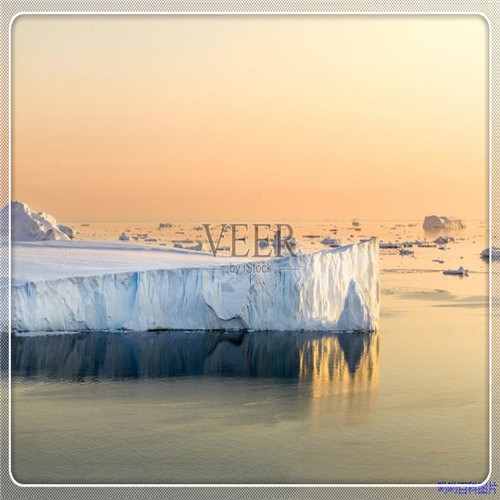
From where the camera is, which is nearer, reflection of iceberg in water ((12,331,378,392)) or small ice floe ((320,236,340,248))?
reflection of iceberg in water ((12,331,378,392))

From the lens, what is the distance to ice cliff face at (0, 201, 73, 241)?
1348 centimetres

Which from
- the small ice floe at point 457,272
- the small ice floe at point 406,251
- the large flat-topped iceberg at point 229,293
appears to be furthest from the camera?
the small ice floe at point 406,251

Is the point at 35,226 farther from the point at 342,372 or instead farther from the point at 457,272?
the point at 457,272

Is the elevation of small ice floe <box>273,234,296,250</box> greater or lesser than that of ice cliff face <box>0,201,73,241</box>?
lesser

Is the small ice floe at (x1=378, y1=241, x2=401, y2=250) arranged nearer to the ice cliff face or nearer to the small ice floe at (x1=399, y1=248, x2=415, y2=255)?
the small ice floe at (x1=399, y1=248, x2=415, y2=255)

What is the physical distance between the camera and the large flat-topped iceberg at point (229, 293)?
1245 cm

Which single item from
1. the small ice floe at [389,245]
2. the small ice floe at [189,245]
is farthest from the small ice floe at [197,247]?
the small ice floe at [389,245]

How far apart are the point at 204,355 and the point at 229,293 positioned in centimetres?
139

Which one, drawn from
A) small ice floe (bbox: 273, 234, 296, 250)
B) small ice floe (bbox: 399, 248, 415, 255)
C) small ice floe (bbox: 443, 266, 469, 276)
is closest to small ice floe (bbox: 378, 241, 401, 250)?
small ice floe (bbox: 399, 248, 415, 255)

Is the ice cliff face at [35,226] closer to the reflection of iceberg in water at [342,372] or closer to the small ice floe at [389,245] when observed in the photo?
the reflection of iceberg in water at [342,372]

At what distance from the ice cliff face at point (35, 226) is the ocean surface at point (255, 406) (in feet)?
6.90

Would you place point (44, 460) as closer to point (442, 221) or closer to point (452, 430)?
point (452, 430)

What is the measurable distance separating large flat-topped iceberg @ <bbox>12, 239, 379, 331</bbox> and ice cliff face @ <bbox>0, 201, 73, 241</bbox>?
941mm

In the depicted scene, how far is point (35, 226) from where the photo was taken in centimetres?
1380
